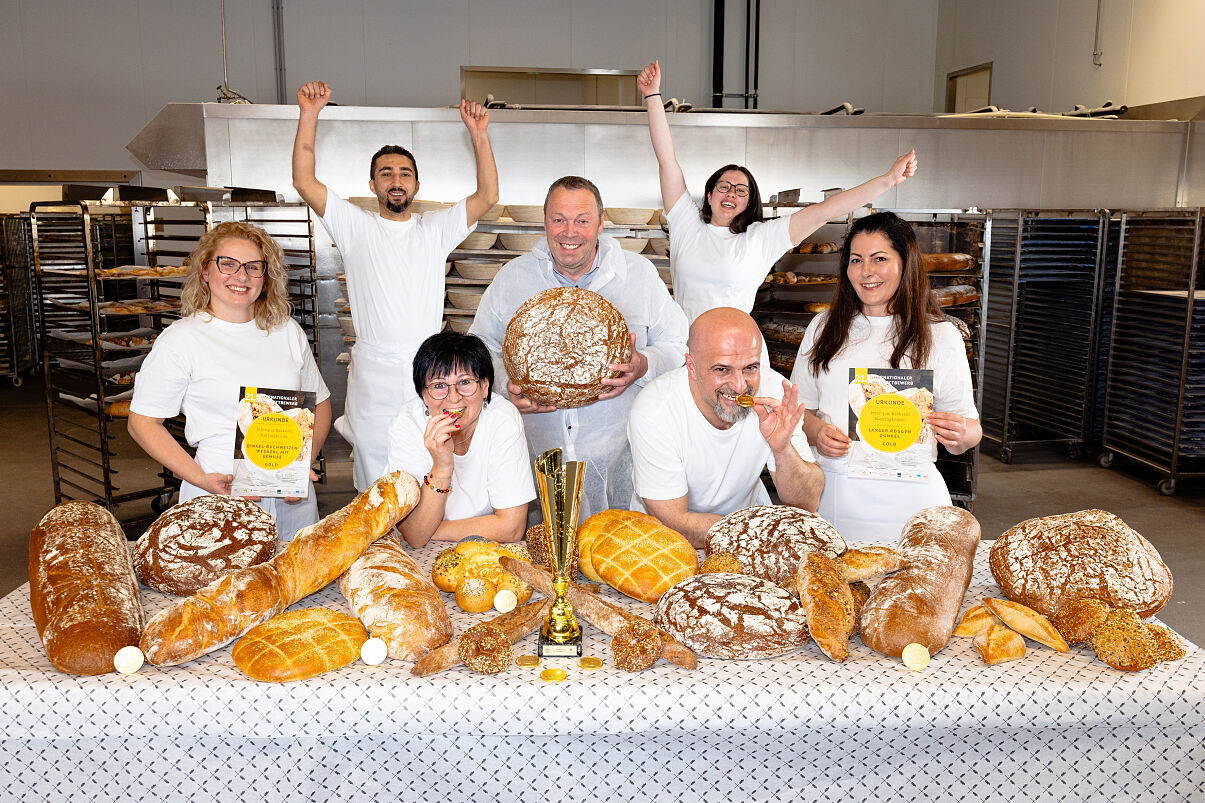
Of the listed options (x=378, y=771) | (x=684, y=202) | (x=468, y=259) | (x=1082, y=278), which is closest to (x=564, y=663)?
(x=378, y=771)

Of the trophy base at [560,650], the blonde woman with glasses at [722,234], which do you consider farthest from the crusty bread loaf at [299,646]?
the blonde woman with glasses at [722,234]

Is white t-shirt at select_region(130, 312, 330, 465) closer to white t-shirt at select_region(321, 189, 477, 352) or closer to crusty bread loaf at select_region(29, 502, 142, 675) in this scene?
crusty bread loaf at select_region(29, 502, 142, 675)

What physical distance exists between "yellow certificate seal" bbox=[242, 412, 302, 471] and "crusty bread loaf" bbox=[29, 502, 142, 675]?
0.32m

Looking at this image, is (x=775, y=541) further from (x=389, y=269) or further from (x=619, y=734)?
(x=389, y=269)

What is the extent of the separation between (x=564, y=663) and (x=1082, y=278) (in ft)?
19.3

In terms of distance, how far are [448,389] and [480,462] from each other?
232 millimetres

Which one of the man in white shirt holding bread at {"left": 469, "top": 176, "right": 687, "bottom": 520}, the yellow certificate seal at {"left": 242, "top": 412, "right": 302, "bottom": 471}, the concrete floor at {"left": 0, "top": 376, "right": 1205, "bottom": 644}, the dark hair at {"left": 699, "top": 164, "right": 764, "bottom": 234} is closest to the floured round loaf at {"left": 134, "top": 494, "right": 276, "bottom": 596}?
the yellow certificate seal at {"left": 242, "top": 412, "right": 302, "bottom": 471}

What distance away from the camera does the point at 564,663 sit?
1.48 m

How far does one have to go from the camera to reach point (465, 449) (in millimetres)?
2207

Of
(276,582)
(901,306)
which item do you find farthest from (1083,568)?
(276,582)

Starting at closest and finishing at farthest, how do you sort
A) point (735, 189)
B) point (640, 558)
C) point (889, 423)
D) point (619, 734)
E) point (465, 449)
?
→ point (619, 734) < point (640, 558) < point (889, 423) < point (465, 449) < point (735, 189)

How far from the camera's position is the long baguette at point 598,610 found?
1456mm

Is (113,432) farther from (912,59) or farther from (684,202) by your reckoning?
(912,59)

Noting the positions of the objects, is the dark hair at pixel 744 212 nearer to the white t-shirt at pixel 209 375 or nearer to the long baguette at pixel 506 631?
the white t-shirt at pixel 209 375
